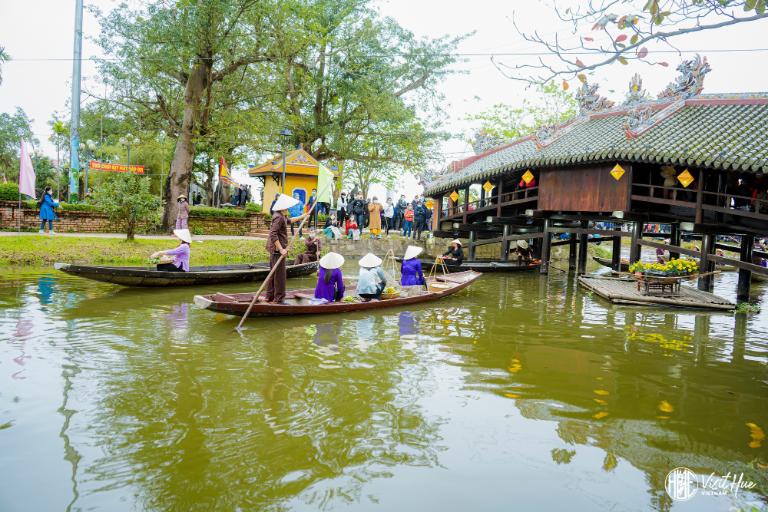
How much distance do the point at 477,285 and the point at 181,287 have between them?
7.77 metres

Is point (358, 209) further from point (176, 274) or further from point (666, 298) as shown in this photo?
point (666, 298)

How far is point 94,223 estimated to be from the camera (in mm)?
19109

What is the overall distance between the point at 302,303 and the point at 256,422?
466cm

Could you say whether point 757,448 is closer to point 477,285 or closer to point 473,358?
point 473,358

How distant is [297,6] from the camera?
18.5m

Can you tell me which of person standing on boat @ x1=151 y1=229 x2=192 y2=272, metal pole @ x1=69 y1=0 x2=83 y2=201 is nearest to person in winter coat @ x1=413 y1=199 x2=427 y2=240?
metal pole @ x1=69 y1=0 x2=83 y2=201

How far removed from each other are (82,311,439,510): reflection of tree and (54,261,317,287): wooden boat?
3.62 metres

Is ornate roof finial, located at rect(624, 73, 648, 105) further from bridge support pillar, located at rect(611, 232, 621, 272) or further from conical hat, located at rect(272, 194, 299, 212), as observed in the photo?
conical hat, located at rect(272, 194, 299, 212)

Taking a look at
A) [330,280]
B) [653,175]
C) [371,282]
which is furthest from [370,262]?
[653,175]

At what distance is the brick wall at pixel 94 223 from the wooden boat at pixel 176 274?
25.1ft

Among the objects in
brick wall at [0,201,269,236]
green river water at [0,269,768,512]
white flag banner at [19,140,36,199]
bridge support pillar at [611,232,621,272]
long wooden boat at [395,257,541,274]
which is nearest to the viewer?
green river water at [0,269,768,512]

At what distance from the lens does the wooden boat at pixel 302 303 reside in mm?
8875

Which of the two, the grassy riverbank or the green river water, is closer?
the green river water

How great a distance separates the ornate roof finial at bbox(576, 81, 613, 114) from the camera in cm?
1952
